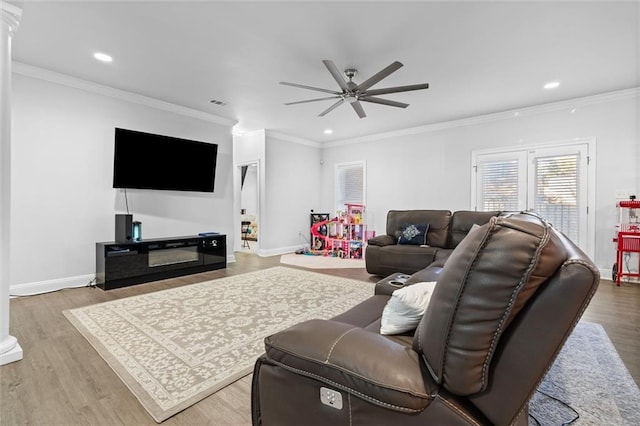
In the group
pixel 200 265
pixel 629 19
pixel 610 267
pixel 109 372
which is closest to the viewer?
pixel 109 372

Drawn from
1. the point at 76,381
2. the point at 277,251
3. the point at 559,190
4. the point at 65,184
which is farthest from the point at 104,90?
the point at 559,190

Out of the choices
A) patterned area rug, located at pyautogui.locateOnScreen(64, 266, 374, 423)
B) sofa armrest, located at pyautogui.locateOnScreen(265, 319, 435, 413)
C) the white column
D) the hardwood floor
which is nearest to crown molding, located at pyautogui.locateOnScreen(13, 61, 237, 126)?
the white column

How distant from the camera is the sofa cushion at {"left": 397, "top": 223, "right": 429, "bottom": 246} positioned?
4594mm

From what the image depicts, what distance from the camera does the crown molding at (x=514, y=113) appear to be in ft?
14.3

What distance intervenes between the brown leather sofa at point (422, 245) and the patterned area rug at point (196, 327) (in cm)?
51

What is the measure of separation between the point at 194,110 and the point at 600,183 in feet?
21.6

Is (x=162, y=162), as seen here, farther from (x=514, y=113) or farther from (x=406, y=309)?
(x=514, y=113)

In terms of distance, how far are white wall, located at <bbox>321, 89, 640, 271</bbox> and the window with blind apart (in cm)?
18

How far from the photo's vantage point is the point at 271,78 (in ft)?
12.8

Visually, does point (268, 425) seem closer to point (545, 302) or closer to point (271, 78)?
point (545, 302)

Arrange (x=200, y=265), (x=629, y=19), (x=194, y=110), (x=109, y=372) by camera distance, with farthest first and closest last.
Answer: (x=194, y=110) → (x=200, y=265) → (x=629, y=19) → (x=109, y=372)

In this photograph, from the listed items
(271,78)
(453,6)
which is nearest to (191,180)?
(271,78)

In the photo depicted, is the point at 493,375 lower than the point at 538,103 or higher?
lower

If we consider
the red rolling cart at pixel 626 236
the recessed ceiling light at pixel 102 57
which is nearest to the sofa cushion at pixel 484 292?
the recessed ceiling light at pixel 102 57
